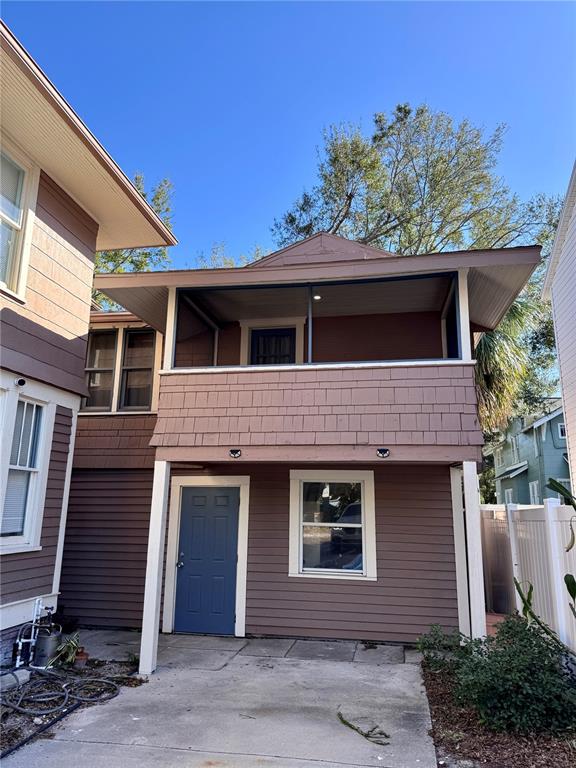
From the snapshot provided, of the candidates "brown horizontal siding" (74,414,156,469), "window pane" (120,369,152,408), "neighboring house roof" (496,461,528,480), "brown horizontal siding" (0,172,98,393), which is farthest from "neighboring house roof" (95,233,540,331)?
"neighboring house roof" (496,461,528,480)

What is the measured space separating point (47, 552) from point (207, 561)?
2.70 m

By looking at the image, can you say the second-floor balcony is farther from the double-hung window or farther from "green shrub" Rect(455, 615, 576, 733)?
"green shrub" Rect(455, 615, 576, 733)

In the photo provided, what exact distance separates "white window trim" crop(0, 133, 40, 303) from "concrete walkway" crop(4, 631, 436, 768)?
4127mm

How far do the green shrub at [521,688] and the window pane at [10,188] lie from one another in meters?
6.25

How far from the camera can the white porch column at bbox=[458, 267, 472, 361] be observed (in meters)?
6.34

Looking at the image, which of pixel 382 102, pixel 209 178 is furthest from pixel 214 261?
pixel 382 102

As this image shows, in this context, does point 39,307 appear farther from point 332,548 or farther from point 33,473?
point 332,548

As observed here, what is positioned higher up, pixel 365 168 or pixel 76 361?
pixel 365 168

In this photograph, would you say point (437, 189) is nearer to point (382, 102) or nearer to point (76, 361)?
point (382, 102)

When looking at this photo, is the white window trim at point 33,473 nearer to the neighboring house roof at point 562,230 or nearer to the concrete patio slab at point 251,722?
the concrete patio slab at point 251,722

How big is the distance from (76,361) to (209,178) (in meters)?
17.8

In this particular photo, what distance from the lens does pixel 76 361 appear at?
654cm

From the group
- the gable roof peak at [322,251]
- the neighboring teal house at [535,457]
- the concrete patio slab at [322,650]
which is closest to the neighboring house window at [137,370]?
the gable roof peak at [322,251]

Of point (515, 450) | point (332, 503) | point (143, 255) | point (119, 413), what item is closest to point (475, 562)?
point (332, 503)
